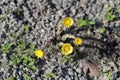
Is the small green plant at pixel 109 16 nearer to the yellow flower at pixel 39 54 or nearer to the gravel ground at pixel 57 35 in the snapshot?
the gravel ground at pixel 57 35

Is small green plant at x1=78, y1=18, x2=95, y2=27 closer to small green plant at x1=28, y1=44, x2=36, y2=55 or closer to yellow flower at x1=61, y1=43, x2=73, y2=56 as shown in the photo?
yellow flower at x1=61, y1=43, x2=73, y2=56

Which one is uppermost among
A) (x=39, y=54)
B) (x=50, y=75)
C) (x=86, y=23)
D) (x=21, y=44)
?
(x=86, y=23)

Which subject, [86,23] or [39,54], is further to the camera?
[86,23]

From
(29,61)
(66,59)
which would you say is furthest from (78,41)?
(29,61)

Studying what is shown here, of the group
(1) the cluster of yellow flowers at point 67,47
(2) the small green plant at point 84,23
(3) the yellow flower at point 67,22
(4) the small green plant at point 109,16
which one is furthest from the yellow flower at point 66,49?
(4) the small green plant at point 109,16

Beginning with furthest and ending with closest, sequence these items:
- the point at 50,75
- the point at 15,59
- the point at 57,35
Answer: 1. the point at 57,35
2. the point at 15,59
3. the point at 50,75

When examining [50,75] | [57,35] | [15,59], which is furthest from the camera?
[57,35]

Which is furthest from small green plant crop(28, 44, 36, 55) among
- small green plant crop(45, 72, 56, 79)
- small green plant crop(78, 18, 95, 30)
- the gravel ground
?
small green plant crop(78, 18, 95, 30)

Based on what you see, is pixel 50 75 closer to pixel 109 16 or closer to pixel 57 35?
pixel 57 35
